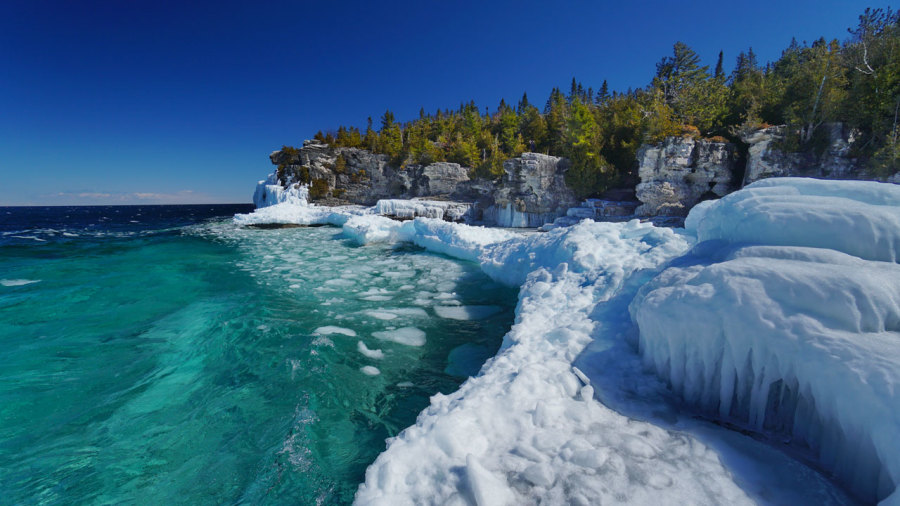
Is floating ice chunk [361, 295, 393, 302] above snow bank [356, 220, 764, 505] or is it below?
below

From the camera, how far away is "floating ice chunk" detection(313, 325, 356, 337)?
5.09 meters

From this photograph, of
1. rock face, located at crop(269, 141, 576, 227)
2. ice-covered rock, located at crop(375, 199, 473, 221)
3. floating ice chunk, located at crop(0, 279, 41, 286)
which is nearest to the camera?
floating ice chunk, located at crop(0, 279, 41, 286)

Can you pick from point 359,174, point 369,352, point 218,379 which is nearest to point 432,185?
point 359,174

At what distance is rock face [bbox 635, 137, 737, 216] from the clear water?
1753 cm

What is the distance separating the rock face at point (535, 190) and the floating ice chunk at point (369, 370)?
75.6ft

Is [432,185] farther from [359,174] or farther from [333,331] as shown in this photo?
[333,331]

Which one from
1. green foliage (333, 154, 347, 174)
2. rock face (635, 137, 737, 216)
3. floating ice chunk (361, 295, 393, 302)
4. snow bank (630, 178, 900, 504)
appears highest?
green foliage (333, 154, 347, 174)

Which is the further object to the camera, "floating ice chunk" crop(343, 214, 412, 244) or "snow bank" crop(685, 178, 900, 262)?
"floating ice chunk" crop(343, 214, 412, 244)

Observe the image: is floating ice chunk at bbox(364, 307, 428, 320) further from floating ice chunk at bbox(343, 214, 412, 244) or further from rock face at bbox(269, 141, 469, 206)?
rock face at bbox(269, 141, 469, 206)

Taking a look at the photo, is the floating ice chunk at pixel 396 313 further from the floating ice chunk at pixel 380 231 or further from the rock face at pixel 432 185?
the rock face at pixel 432 185

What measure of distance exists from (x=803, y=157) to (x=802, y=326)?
23.9m

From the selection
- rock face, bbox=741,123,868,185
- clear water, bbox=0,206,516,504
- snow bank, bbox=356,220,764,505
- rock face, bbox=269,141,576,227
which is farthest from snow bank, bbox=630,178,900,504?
rock face, bbox=269,141,576,227

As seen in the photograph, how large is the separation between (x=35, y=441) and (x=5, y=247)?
22.3m

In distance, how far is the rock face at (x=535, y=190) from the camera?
24828 mm
